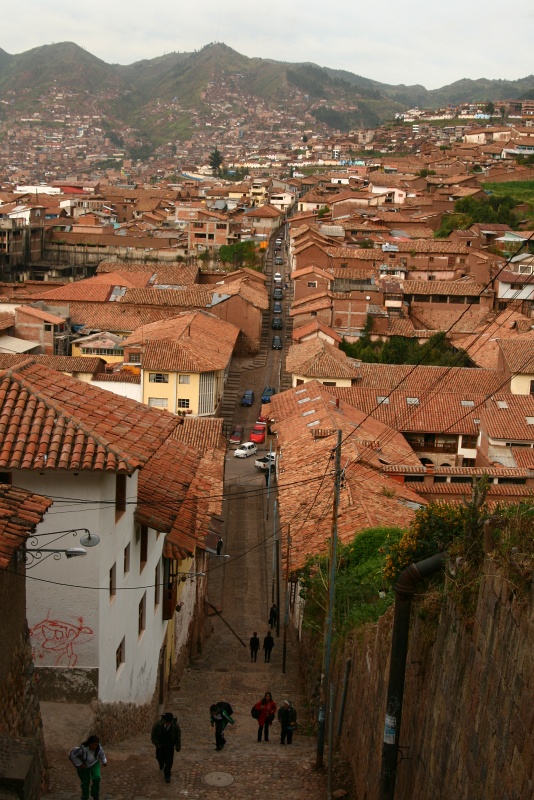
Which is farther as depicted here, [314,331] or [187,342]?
[314,331]

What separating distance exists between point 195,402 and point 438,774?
32.6 metres

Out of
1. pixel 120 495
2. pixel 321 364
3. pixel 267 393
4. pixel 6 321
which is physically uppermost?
pixel 120 495

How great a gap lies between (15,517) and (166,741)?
12.1 ft

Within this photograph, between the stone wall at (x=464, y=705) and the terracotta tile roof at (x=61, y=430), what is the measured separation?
12.4 ft

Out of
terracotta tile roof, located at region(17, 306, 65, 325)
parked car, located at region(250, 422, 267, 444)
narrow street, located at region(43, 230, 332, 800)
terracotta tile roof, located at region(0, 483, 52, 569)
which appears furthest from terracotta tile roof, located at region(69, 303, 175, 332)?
terracotta tile roof, located at region(0, 483, 52, 569)

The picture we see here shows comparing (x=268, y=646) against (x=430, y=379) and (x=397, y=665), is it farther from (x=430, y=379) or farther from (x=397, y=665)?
(x=430, y=379)

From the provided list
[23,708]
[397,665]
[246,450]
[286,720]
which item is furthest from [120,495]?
[246,450]

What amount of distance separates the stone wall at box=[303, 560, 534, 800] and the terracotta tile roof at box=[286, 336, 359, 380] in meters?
29.6

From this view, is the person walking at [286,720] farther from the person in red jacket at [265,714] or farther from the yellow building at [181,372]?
the yellow building at [181,372]

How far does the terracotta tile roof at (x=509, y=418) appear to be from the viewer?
3159cm

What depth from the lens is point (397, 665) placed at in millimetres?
9258

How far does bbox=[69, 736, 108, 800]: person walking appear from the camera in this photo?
9562 millimetres

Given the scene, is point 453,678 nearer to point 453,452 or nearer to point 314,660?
point 314,660

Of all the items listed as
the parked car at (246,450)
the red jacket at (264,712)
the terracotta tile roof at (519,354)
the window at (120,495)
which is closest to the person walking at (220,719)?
the red jacket at (264,712)
